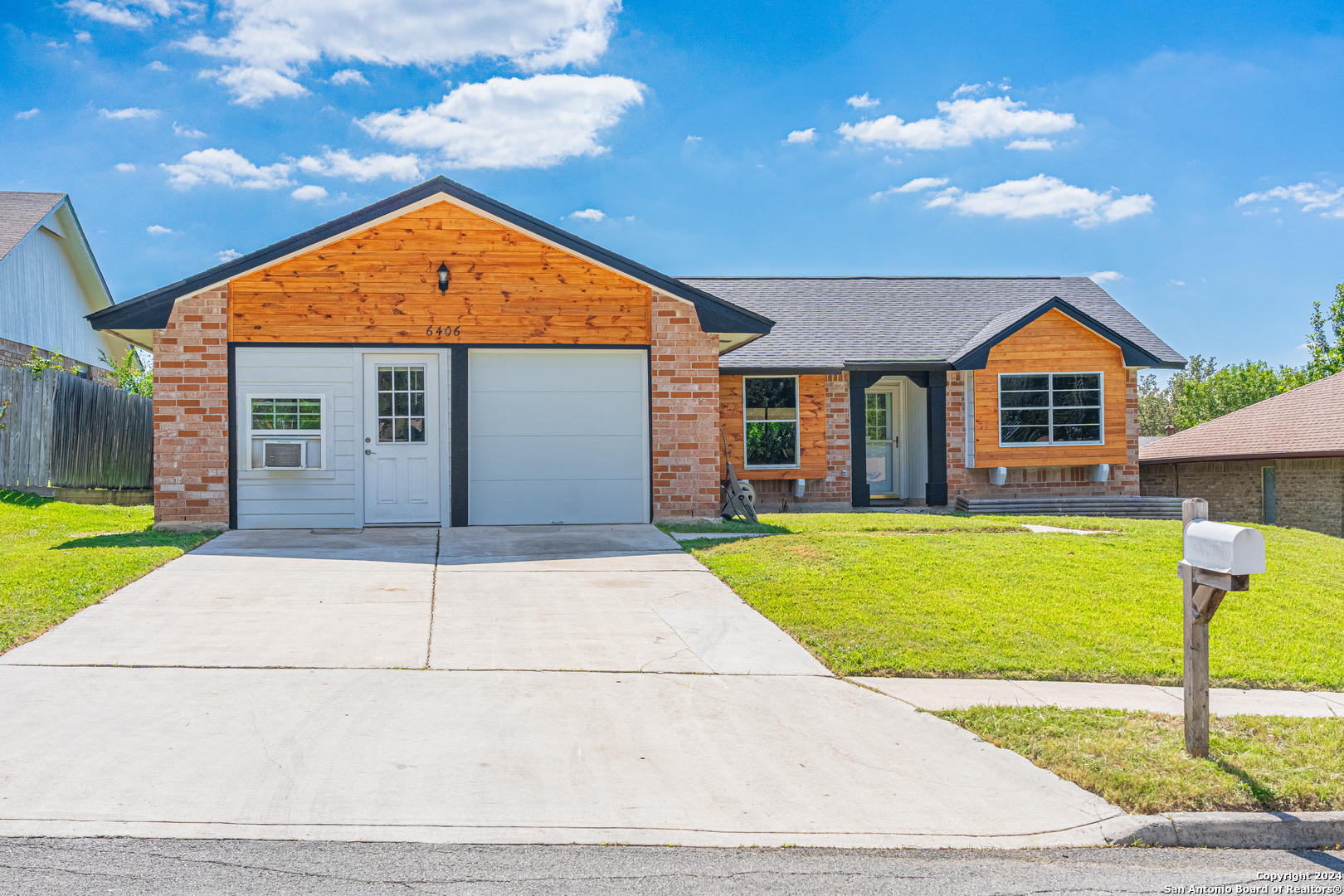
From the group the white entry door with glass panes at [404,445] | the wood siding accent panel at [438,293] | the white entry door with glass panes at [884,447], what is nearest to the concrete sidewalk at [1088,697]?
the wood siding accent panel at [438,293]

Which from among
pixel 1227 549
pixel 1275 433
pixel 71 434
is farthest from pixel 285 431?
pixel 1275 433

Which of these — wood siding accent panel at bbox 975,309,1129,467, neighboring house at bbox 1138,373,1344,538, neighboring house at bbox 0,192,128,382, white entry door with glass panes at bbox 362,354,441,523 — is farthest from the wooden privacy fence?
neighboring house at bbox 1138,373,1344,538

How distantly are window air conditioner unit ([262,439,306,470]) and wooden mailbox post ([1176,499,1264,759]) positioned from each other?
33.3 ft

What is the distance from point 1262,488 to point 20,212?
31019mm

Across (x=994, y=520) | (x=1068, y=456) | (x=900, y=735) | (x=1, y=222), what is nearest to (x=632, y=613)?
(x=900, y=735)

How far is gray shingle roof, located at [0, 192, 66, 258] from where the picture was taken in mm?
22125

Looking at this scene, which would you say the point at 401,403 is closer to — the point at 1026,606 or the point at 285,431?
the point at 285,431

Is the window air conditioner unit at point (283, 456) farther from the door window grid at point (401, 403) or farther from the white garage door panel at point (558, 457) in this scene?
the white garage door panel at point (558, 457)

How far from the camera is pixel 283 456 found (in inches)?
473

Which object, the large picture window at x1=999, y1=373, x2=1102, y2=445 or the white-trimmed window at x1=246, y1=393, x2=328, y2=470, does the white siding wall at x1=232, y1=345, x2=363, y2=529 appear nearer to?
the white-trimmed window at x1=246, y1=393, x2=328, y2=470

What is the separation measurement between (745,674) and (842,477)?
1307 centimetres

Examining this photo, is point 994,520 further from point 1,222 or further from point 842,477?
point 1,222

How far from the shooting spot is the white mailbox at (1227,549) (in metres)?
4.35

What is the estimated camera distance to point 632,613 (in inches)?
308
